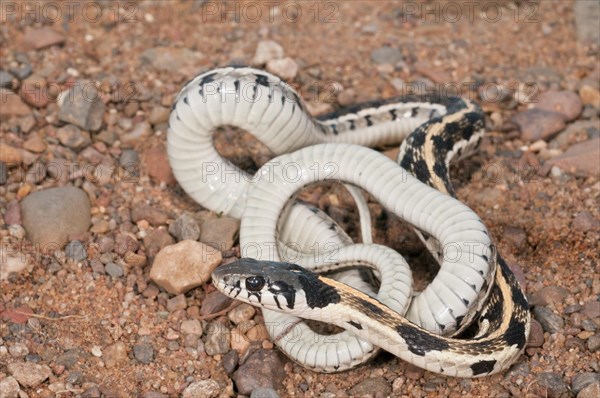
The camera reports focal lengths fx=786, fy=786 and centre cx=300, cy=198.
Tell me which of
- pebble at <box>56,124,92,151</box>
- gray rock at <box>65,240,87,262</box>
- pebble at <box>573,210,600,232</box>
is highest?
pebble at <box>56,124,92,151</box>

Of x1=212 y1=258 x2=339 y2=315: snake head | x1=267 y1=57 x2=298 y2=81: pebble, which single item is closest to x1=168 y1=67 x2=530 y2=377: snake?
x1=212 y1=258 x2=339 y2=315: snake head

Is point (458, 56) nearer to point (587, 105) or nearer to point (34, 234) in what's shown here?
point (587, 105)

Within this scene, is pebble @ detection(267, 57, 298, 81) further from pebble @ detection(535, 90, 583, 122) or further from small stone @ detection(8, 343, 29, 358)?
small stone @ detection(8, 343, 29, 358)

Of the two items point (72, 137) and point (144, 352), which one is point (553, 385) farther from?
point (72, 137)

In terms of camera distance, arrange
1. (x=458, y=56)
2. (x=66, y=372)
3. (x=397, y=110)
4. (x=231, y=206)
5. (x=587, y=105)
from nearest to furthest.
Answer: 1. (x=66, y=372)
2. (x=231, y=206)
3. (x=397, y=110)
4. (x=587, y=105)
5. (x=458, y=56)

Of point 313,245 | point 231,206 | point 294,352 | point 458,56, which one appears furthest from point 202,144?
point 458,56
